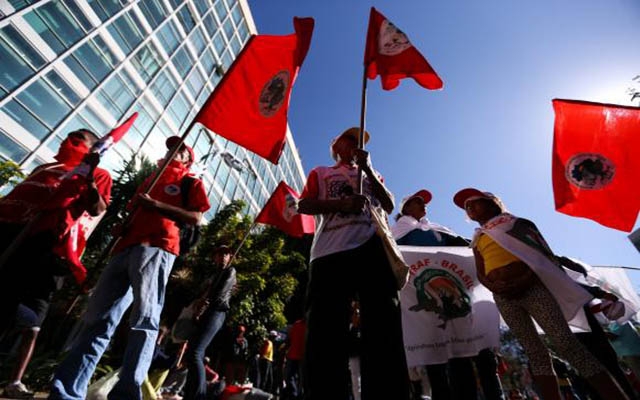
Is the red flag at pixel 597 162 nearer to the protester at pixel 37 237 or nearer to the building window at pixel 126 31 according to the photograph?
the protester at pixel 37 237

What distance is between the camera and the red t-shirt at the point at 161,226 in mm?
2117

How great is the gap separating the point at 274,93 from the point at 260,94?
0.51 feet

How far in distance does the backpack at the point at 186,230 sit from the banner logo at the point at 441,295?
6.90 ft

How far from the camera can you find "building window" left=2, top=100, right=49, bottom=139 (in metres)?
11.1

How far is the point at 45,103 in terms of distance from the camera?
1253cm

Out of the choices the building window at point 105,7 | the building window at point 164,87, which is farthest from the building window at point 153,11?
the building window at point 164,87

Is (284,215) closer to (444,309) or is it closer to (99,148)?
(444,309)

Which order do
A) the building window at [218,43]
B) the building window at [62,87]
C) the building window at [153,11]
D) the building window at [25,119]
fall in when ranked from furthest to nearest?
the building window at [218,43] < the building window at [153,11] < the building window at [62,87] < the building window at [25,119]

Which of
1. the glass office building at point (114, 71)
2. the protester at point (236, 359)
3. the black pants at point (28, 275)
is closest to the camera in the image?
the black pants at point (28, 275)

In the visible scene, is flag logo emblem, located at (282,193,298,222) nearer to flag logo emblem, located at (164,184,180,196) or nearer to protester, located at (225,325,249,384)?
protester, located at (225,325,249,384)

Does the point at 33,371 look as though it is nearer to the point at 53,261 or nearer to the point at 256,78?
the point at 53,261

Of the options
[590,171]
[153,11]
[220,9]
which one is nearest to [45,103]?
[153,11]

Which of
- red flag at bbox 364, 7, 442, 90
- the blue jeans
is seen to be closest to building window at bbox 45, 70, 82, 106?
the blue jeans

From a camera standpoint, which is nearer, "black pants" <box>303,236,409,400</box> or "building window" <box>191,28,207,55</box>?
"black pants" <box>303,236,409,400</box>
